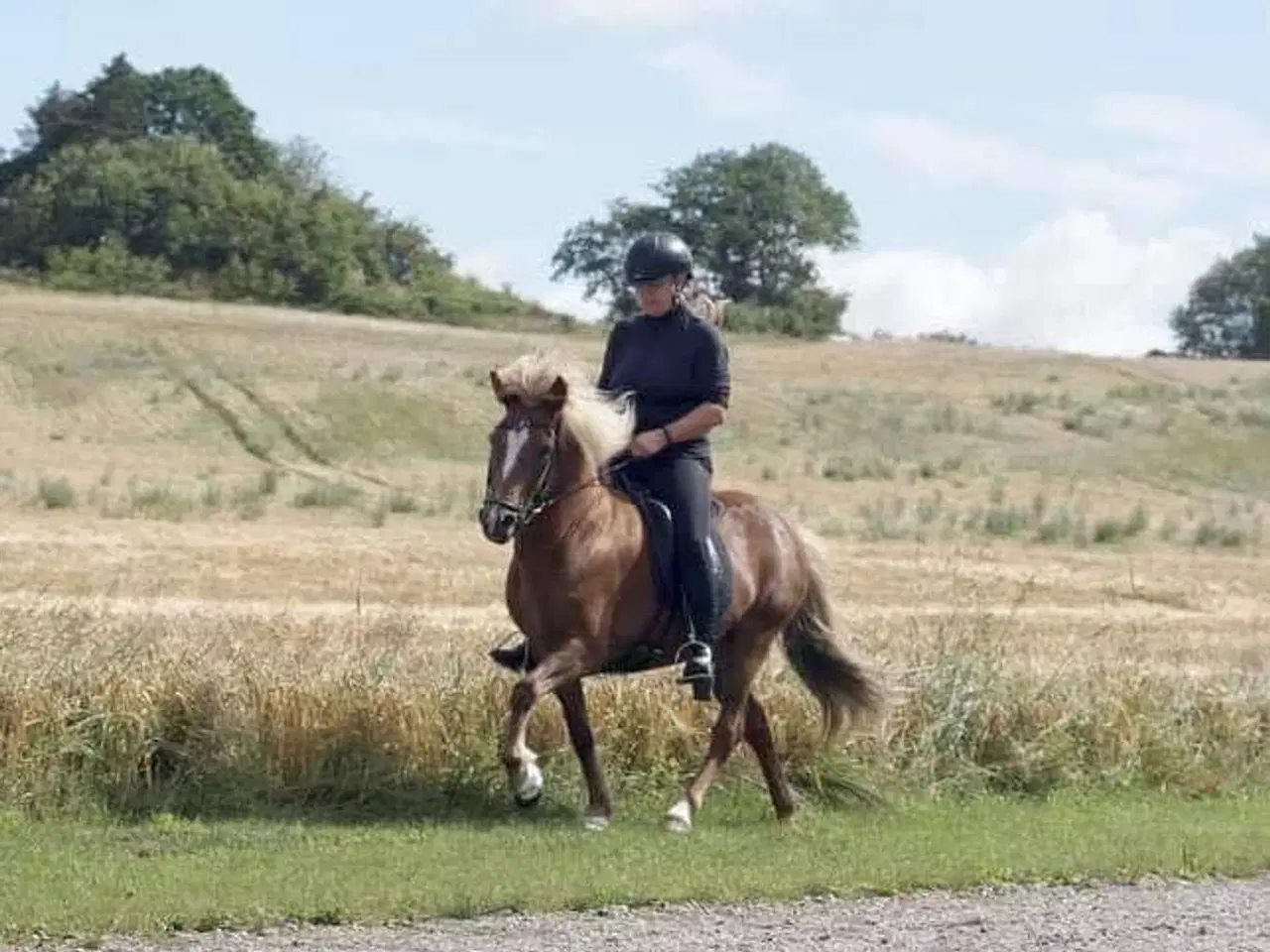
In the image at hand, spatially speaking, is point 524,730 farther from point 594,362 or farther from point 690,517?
point 594,362

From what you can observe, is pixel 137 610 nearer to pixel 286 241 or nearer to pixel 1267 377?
pixel 1267 377

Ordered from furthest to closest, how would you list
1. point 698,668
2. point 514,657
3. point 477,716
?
point 477,716, point 514,657, point 698,668

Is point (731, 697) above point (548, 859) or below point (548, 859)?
above

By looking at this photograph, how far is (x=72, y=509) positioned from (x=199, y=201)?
177ft

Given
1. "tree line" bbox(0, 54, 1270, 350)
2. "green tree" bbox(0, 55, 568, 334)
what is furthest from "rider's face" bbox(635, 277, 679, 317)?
"green tree" bbox(0, 55, 568, 334)

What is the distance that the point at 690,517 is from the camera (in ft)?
37.8

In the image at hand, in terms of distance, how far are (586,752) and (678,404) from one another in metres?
1.80

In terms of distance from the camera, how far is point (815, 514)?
40.5 meters

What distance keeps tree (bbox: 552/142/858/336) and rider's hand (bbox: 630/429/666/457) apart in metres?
82.7

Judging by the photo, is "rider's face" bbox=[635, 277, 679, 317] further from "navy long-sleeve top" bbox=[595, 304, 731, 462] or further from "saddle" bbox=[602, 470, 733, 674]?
"saddle" bbox=[602, 470, 733, 674]

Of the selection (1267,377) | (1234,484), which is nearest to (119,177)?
(1267,377)

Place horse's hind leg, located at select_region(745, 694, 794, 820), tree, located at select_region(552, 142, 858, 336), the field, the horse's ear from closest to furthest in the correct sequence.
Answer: the field, the horse's ear, horse's hind leg, located at select_region(745, 694, 794, 820), tree, located at select_region(552, 142, 858, 336)

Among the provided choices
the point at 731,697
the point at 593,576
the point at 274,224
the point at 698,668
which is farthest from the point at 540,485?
the point at 274,224

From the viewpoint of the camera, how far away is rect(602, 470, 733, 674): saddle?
1154 cm
